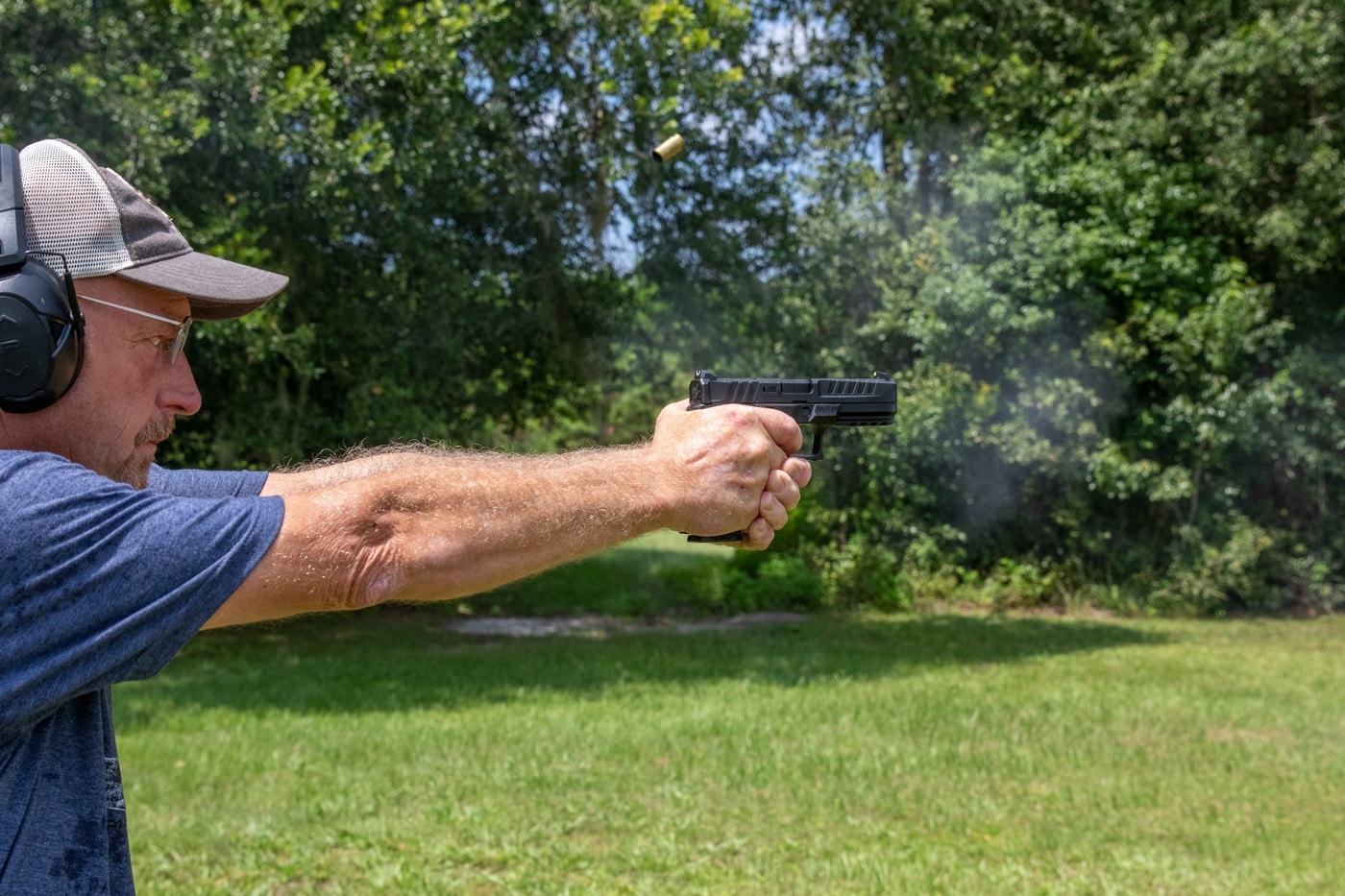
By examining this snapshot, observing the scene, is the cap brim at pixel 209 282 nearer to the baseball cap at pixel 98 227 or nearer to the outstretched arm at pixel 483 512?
the baseball cap at pixel 98 227

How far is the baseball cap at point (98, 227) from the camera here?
1.58m

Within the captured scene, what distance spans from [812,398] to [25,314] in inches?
64.6

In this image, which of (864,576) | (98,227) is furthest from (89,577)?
(864,576)

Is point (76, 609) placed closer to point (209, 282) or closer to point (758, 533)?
point (209, 282)

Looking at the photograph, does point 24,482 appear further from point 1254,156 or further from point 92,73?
point 1254,156

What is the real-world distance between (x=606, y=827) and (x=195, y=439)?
6.76 meters

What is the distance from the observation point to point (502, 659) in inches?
392

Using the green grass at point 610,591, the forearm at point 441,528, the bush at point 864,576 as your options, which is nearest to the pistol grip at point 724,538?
the forearm at point 441,528

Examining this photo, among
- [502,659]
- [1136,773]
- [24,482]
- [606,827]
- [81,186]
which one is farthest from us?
[502,659]

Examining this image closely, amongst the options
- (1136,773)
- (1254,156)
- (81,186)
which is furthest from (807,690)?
(1254,156)

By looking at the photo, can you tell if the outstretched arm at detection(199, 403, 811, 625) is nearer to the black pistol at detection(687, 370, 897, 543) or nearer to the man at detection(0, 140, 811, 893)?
the man at detection(0, 140, 811, 893)

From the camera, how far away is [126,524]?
1.46 m

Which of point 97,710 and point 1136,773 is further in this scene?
point 1136,773

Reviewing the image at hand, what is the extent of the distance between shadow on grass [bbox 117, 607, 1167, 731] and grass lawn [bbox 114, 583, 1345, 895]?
61 millimetres
